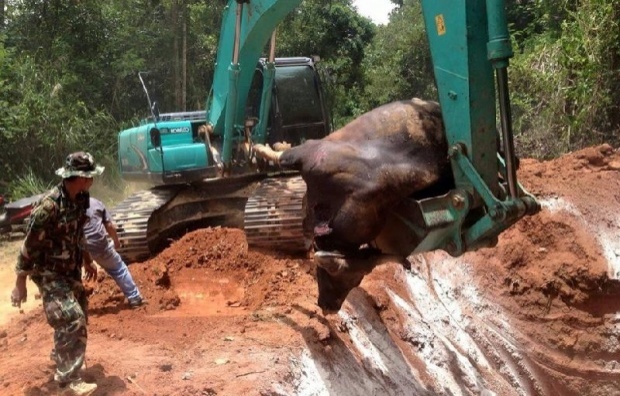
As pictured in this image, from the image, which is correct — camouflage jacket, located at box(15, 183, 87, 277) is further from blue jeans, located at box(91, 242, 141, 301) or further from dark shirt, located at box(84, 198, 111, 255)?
blue jeans, located at box(91, 242, 141, 301)

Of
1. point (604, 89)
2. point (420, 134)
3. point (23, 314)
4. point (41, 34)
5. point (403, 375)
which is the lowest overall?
point (403, 375)

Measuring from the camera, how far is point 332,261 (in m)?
4.09

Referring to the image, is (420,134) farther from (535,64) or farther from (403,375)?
(535,64)

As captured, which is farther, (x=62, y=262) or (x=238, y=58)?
(x=238, y=58)

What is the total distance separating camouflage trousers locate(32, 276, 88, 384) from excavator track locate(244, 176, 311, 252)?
2.68 m

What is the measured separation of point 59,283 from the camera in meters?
4.36

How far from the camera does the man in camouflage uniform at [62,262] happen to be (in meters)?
4.21

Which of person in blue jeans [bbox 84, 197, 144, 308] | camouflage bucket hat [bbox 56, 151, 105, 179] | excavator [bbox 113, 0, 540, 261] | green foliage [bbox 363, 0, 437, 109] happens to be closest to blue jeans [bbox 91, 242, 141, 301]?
person in blue jeans [bbox 84, 197, 144, 308]

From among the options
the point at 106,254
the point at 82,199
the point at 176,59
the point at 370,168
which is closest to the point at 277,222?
the point at 106,254

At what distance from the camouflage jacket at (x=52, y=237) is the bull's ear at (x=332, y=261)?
162 cm

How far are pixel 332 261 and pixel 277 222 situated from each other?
277 centimetres

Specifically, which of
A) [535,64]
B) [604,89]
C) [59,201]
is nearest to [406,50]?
[535,64]

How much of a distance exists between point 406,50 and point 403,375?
20.5 m

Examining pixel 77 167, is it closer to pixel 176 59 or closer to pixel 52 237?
pixel 52 237
